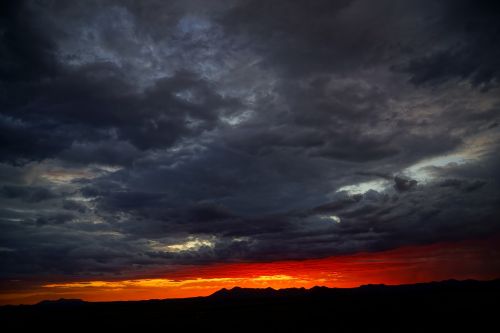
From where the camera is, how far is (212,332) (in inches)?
2921

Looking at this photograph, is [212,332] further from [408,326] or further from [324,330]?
[408,326]

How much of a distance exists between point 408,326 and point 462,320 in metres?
13.4

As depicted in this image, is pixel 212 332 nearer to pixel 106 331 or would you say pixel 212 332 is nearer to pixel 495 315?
pixel 106 331

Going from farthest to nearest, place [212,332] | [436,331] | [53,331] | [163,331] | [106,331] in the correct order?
[53,331]
[106,331]
[163,331]
[212,332]
[436,331]

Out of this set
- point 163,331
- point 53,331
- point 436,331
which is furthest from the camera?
point 53,331

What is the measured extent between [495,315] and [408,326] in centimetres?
2386

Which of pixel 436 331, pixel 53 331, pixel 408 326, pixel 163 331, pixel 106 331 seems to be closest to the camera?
pixel 436 331

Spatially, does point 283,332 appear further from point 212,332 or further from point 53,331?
point 53,331

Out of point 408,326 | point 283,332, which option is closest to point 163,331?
point 283,332

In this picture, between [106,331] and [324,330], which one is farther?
[106,331]

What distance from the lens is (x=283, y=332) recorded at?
67.6 metres

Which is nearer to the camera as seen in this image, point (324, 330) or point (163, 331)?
point (324, 330)

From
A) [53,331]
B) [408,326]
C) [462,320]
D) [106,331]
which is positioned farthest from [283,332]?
[53,331]

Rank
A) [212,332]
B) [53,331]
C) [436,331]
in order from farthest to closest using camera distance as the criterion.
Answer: [53,331]
[212,332]
[436,331]
